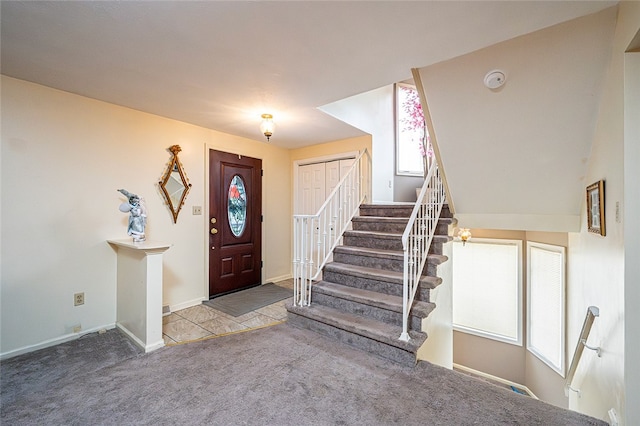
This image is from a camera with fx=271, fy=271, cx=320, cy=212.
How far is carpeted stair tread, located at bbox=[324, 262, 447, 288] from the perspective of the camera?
263 centimetres

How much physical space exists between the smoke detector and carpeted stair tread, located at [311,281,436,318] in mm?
1904

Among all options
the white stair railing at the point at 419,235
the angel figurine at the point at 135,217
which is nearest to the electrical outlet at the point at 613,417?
the white stair railing at the point at 419,235

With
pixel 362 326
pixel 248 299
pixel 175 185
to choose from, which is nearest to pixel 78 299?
pixel 175 185

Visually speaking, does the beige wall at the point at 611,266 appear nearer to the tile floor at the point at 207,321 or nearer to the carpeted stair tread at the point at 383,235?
the carpeted stair tread at the point at 383,235

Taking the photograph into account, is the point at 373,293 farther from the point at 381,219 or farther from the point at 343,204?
the point at 343,204

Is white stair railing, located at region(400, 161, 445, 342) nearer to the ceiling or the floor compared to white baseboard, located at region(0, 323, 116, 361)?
nearer to the ceiling

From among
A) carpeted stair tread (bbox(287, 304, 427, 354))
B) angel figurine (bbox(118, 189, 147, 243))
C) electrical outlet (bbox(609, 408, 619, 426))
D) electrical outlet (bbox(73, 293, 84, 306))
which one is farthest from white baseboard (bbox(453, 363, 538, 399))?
electrical outlet (bbox(73, 293, 84, 306))

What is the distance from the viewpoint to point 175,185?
3408mm

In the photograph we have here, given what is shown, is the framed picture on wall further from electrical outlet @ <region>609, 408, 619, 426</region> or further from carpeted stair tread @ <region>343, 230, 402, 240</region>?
carpeted stair tread @ <region>343, 230, 402, 240</region>

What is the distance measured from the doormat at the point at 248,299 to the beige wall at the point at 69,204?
1.46ft

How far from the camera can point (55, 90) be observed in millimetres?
2525

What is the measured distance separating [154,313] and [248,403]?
123 centimetres

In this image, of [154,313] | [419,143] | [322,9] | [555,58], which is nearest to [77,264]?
[154,313]

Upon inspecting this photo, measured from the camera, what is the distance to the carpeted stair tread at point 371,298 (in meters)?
2.45
